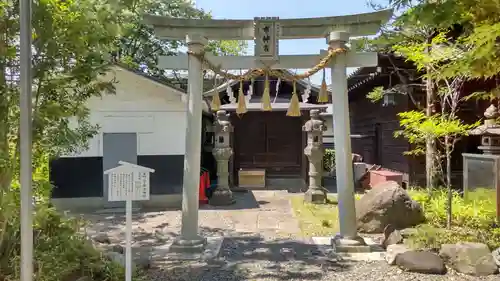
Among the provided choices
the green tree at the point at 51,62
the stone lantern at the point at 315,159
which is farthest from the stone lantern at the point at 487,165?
the green tree at the point at 51,62

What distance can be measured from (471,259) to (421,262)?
0.70 meters

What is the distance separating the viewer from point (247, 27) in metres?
6.87

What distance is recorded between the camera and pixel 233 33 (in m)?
6.90

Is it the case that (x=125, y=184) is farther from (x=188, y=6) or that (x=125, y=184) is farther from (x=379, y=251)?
(x=188, y=6)

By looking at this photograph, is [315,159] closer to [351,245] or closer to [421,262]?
[351,245]

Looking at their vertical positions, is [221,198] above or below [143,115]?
below

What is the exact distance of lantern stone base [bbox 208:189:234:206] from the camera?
11961 millimetres

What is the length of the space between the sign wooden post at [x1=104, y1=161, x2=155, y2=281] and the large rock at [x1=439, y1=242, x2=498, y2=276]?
177 inches

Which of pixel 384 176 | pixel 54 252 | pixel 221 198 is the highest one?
pixel 384 176

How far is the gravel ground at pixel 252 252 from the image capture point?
5469mm

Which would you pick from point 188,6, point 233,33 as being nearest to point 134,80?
point 233,33

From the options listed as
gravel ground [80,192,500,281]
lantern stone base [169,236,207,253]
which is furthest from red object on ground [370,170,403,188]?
lantern stone base [169,236,207,253]

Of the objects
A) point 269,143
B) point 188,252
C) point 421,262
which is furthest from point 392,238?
point 269,143

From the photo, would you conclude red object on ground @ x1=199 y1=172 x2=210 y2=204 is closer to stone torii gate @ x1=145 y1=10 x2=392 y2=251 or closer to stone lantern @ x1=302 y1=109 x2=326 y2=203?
stone lantern @ x1=302 y1=109 x2=326 y2=203
